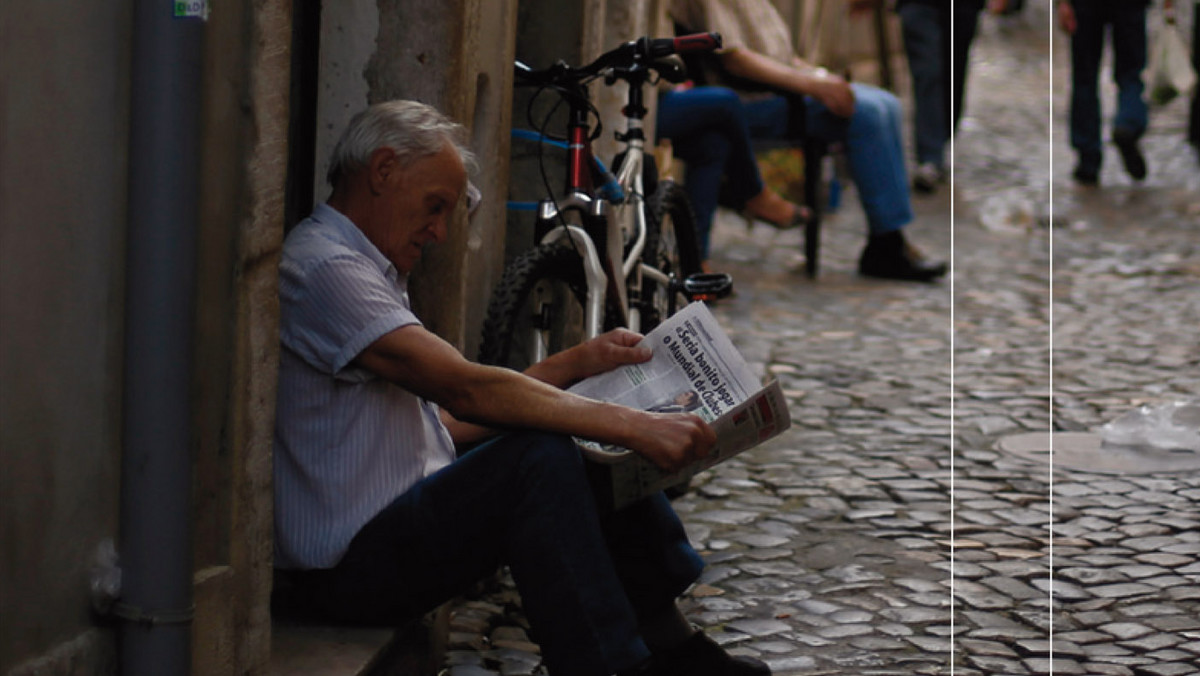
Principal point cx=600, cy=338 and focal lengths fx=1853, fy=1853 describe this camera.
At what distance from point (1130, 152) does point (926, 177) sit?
5.93 ft

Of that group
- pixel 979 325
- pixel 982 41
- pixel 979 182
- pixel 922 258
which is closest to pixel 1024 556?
pixel 979 325

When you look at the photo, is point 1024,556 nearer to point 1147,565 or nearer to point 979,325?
point 1147,565

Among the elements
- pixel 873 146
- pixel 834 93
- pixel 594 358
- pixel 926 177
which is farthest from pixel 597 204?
pixel 926 177

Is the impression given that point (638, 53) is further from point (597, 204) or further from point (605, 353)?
point (605, 353)

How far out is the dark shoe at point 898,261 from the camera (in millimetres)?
11055

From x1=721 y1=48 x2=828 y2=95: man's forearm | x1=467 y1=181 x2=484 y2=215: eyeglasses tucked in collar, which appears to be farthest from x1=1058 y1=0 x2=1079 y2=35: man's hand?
x1=467 y1=181 x2=484 y2=215: eyeglasses tucked in collar

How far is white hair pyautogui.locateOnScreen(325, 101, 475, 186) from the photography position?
3.88 meters

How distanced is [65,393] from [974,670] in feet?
8.11

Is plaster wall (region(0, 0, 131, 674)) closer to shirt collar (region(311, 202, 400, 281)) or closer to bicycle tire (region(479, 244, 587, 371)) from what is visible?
shirt collar (region(311, 202, 400, 281))

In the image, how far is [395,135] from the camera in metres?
3.88

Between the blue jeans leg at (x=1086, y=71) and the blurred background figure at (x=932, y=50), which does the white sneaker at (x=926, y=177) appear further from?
the blue jeans leg at (x=1086, y=71)

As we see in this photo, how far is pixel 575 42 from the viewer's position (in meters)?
6.27

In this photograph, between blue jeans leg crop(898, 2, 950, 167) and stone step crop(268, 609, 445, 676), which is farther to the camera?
blue jeans leg crop(898, 2, 950, 167)

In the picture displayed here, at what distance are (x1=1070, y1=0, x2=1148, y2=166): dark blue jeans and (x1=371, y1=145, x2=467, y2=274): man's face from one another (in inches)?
428
